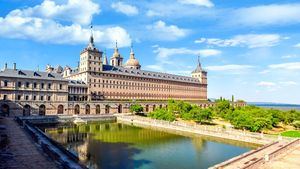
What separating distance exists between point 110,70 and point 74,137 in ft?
151

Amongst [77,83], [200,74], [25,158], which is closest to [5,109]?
[77,83]

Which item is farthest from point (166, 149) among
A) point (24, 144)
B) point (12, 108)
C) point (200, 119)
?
point (12, 108)

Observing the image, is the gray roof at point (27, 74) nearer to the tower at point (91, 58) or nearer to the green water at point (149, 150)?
the tower at point (91, 58)

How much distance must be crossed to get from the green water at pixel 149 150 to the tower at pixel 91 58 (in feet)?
118

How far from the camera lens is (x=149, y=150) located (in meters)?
32.2

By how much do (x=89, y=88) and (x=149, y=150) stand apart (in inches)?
1853

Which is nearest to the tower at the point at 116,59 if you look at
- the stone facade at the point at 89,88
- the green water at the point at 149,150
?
the stone facade at the point at 89,88

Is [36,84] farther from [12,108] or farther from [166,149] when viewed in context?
[166,149]

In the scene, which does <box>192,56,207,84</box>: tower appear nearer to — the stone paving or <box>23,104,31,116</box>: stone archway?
<box>23,104,31,116</box>: stone archway

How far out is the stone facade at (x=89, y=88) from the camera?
59.4m

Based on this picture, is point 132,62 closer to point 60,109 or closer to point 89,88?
point 89,88

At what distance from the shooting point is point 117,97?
277 feet

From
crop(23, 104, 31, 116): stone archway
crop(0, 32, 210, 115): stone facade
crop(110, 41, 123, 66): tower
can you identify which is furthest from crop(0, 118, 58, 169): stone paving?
crop(110, 41, 123, 66): tower

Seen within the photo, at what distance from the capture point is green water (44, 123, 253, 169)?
2588 centimetres
